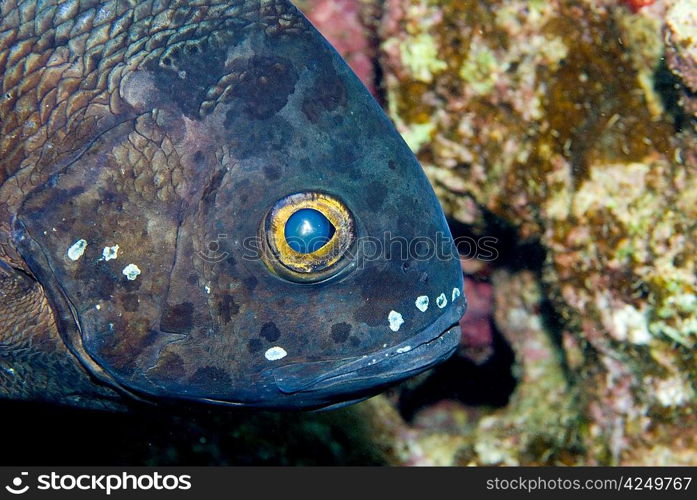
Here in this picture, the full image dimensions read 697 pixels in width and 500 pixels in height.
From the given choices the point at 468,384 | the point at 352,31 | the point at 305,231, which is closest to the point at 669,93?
the point at 352,31

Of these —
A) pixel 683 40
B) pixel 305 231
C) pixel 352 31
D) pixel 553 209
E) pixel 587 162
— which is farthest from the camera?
pixel 352 31

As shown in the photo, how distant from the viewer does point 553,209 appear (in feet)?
12.5

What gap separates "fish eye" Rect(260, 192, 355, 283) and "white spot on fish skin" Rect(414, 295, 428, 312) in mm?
361

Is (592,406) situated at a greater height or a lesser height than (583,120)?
lesser

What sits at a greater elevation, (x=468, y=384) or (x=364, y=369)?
(x=364, y=369)

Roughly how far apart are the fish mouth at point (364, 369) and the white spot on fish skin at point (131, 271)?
27.9 inches

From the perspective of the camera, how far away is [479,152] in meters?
3.95

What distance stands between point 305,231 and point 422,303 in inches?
23.6

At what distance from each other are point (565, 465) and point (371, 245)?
2.96m

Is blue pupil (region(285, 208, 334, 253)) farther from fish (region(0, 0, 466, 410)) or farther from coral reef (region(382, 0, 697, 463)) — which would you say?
coral reef (region(382, 0, 697, 463))

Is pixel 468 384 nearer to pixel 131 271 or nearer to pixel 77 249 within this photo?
pixel 131 271

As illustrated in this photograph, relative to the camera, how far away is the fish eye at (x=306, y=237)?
2242 mm

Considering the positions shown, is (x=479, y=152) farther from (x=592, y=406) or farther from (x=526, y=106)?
(x=592, y=406)

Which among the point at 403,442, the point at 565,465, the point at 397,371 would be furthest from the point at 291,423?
the point at 397,371
